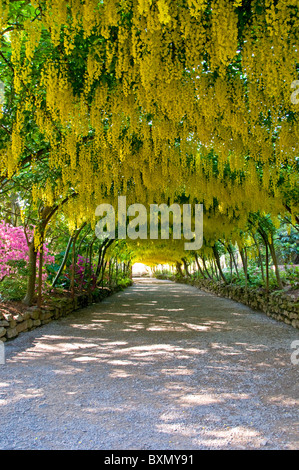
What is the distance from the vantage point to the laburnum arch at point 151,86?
2.18 m

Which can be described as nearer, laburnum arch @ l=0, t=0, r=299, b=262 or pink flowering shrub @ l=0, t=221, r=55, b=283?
laburnum arch @ l=0, t=0, r=299, b=262

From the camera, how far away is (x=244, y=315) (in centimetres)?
672

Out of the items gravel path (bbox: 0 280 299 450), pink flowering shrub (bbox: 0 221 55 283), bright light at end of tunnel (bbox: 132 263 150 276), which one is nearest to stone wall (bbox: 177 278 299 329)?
gravel path (bbox: 0 280 299 450)

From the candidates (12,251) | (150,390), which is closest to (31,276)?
(12,251)

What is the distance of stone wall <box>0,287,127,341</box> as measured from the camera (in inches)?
170

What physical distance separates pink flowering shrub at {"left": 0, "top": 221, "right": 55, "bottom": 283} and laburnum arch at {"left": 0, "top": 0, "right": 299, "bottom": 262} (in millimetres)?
1106

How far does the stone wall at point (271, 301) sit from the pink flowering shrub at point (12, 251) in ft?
13.1

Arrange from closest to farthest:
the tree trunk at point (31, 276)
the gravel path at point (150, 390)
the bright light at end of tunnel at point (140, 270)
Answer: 1. the gravel path at point (150, 390)
2. the tree trunk at point (31, 276)
3. the bright light at end of tunnel at point (140, 270)

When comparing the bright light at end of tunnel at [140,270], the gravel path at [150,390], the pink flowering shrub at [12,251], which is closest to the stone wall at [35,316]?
the gravel path at [150,390]

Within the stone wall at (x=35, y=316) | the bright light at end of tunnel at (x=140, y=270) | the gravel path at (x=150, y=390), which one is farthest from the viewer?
the bright light at end of tunnel at (x=140, y=270)

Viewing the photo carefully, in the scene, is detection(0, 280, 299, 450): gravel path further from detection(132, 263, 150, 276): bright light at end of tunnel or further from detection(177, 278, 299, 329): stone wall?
detection(132, 263, 150, 276): bright light at end of tunnel

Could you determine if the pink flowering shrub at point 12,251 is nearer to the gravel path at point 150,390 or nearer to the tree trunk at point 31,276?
the tree trunk at point 31,276

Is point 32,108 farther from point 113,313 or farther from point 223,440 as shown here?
point 113,313
